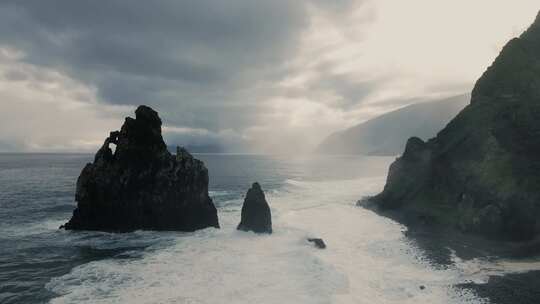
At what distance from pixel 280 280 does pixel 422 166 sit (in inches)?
1685

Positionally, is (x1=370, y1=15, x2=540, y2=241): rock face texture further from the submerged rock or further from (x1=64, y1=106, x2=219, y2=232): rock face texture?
(x1=64, y1=106, x2=219, y2=232): rock face texture

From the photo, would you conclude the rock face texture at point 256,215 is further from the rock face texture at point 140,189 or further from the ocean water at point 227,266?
the rock face texture at point 140,189

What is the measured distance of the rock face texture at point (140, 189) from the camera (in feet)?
159

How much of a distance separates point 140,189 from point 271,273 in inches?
959

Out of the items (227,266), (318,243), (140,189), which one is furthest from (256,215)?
(140,189)

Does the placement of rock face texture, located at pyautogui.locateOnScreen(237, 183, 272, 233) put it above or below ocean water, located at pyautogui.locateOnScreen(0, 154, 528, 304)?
above

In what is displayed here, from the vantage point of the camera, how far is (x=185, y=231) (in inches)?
1914

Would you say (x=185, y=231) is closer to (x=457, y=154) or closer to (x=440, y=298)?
(x=440, y=298)

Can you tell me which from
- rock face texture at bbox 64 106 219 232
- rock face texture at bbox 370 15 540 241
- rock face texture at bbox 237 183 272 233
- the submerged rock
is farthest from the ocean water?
rock face texture at bbox 370 15 540 241

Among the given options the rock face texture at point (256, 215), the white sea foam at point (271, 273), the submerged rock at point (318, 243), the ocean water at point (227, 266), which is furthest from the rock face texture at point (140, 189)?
the submerged rock at point (318, 243)

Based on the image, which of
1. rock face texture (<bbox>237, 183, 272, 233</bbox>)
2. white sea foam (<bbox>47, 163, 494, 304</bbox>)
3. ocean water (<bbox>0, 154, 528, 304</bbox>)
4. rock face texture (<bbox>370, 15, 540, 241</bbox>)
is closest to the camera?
white sea foam (<bbox>47, 163, 494, 304</bbox>)

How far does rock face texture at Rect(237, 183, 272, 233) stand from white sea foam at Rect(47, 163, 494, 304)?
1.44 metres

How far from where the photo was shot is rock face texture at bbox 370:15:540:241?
44.2 metres

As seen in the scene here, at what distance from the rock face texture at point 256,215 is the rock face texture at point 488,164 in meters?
21.8
